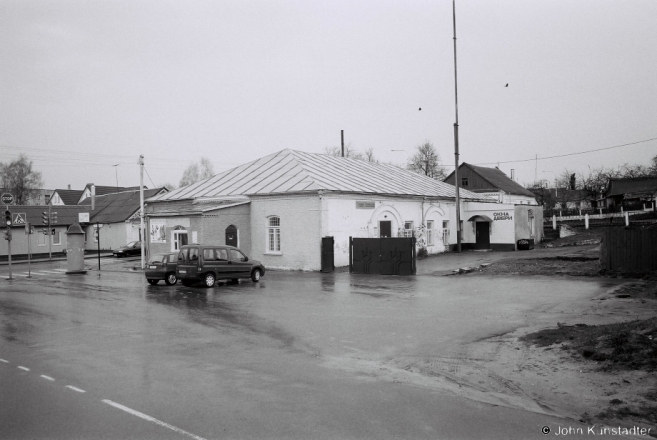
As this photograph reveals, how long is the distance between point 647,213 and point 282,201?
38879 mm

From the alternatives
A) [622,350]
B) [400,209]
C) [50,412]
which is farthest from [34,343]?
[400,209]

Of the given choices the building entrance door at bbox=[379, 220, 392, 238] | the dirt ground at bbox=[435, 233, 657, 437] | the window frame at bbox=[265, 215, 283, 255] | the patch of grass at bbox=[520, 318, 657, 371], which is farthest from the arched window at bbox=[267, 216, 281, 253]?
the patch of grass at bbox=[520, 318, 657, 371]

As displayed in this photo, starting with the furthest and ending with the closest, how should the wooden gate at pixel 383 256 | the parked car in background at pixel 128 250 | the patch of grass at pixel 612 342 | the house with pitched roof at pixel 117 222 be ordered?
the house with pitched roof at pixel 117 222 < the parked car in background at pixel 128 250 < the wooden gate at pixel 383 256 < the patch of grass at pixel 612 342

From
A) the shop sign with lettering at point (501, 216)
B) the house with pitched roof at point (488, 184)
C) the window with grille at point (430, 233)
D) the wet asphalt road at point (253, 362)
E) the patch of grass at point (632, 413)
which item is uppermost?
the house with pitched roof at point (488, 184)

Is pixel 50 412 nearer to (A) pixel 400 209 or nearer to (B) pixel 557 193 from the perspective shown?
(A) pixel 400 209

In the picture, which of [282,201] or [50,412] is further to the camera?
[282,201]

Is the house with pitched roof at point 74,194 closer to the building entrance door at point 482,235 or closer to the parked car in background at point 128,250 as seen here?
the parked car in background at point 128,250

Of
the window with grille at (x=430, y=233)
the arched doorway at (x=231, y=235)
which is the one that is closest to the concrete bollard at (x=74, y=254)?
the arched doorway at (x=231, y=235)

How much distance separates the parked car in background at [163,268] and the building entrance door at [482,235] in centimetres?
2424

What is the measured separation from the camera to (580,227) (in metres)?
50.7

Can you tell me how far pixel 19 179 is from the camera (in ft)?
255

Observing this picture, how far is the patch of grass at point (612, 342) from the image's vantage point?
7883 mm

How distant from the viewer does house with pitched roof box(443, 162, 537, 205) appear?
71.4 meters

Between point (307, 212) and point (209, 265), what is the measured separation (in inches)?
328
